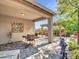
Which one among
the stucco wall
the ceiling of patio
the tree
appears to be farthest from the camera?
the stucco wall

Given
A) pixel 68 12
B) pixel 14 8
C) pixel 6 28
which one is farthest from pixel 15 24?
pixel 68 12

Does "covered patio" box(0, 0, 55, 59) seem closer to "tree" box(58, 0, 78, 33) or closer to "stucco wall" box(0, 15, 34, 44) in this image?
"stucco wall" box(0, 15, 34, 44)

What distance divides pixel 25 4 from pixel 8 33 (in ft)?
19.2

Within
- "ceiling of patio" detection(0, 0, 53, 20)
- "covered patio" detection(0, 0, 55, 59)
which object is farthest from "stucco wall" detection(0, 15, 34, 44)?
"ceiling of patio" detection(0, 0, 53, 20)

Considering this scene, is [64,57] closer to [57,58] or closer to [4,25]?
[57,58]

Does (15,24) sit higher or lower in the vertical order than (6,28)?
higher

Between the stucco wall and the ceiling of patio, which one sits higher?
the ceiling of patio

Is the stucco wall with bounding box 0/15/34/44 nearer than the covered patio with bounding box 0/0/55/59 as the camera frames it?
No

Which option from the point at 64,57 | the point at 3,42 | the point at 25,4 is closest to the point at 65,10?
the point at 64,57

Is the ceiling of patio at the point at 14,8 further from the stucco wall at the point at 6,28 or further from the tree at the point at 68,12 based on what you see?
the tree at the point at 68,12

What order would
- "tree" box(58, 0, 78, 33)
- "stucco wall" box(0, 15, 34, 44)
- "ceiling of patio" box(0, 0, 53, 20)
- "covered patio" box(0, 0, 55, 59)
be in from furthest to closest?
"stucco wall" box(0, 15, 34, 44) → "covered patio" box(0, 0, 55, 59) → "ceiling of patio" box(0, 0, 53, 20) → "tree" box(58, 0, 78, 33)

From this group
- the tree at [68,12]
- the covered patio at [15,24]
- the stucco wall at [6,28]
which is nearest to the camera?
the tree at [68,12]

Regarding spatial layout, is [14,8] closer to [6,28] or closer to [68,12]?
[6,28]

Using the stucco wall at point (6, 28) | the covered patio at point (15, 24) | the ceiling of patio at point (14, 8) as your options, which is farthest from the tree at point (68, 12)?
the stucco wall at point (6, 28)
